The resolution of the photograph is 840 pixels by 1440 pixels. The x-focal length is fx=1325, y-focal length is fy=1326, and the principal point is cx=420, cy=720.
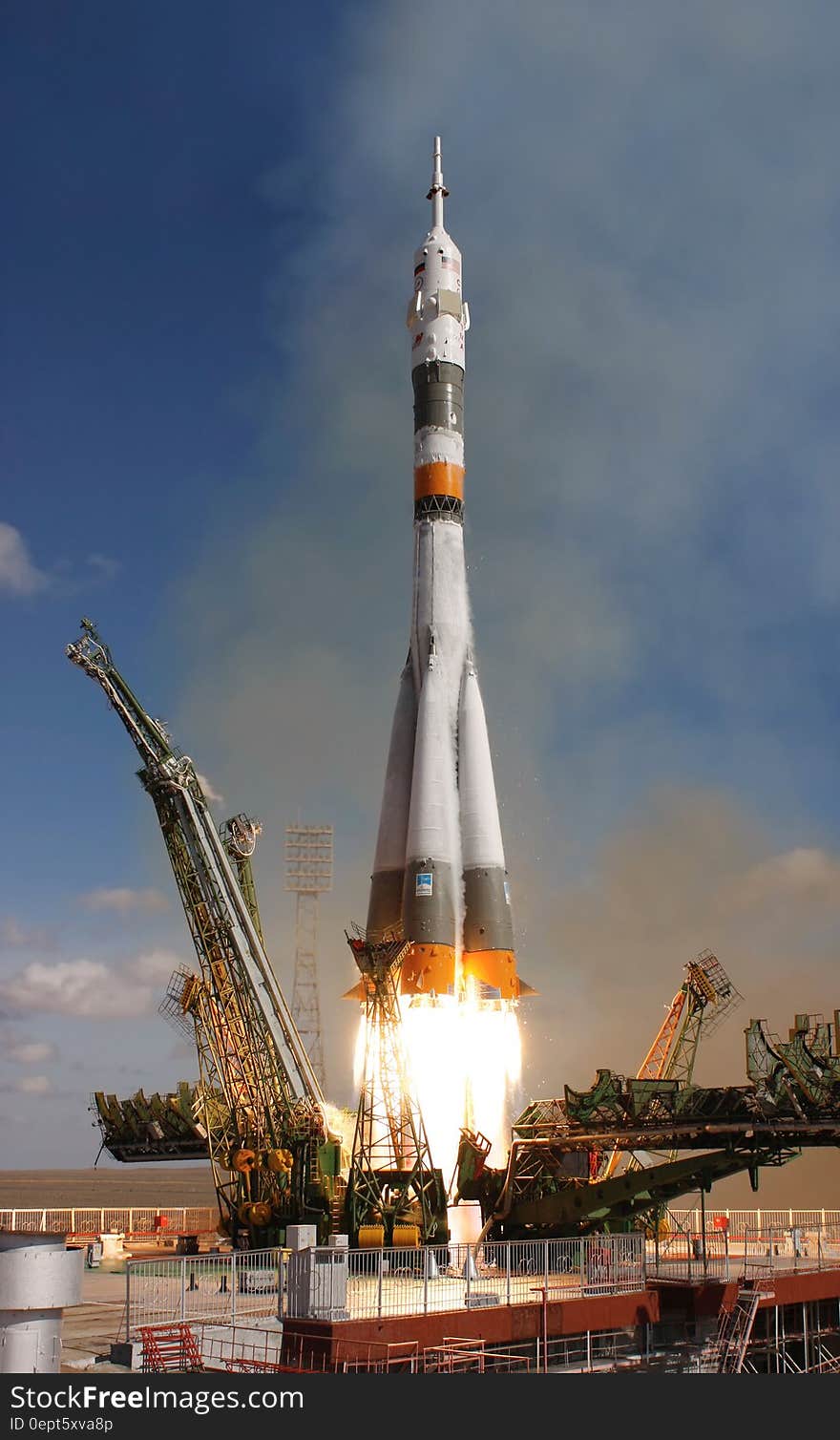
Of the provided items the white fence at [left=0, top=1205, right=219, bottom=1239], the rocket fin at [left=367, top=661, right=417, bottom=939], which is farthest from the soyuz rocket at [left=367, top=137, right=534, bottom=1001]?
the white fence at [left=0, top=1205, right=219, bottom=1239]

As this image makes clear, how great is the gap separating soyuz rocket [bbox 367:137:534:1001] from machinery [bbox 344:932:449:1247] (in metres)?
6.87

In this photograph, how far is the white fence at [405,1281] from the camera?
1216 inches

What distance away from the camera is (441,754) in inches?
2435

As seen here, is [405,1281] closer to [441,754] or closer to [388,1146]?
[388,1146]

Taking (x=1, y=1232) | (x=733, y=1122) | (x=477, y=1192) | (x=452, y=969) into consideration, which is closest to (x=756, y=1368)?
(x=733, y=1122)

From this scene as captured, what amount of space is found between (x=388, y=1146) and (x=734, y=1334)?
14.6 meters

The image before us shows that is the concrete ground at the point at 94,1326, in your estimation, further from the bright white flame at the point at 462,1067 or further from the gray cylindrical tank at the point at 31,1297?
the bright white flame at the point at 462,1067

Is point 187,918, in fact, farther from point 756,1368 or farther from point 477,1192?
point 756,1368

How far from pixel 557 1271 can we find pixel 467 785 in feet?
88.6

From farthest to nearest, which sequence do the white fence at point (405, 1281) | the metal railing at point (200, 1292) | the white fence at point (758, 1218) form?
1. the white fence at point (758, 1218)
2. the white fence at point (405, 1281)
3. the metal railing at point (200, 1292)

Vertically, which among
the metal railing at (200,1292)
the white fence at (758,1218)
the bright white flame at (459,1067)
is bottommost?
the white fence at (758,1218)

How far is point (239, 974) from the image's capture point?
55.7 meters

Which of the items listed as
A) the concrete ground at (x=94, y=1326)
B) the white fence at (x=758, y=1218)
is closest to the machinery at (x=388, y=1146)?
the concrete ground at (x=94, y=1326)

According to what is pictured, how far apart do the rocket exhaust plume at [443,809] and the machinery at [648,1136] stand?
24.4 feet
